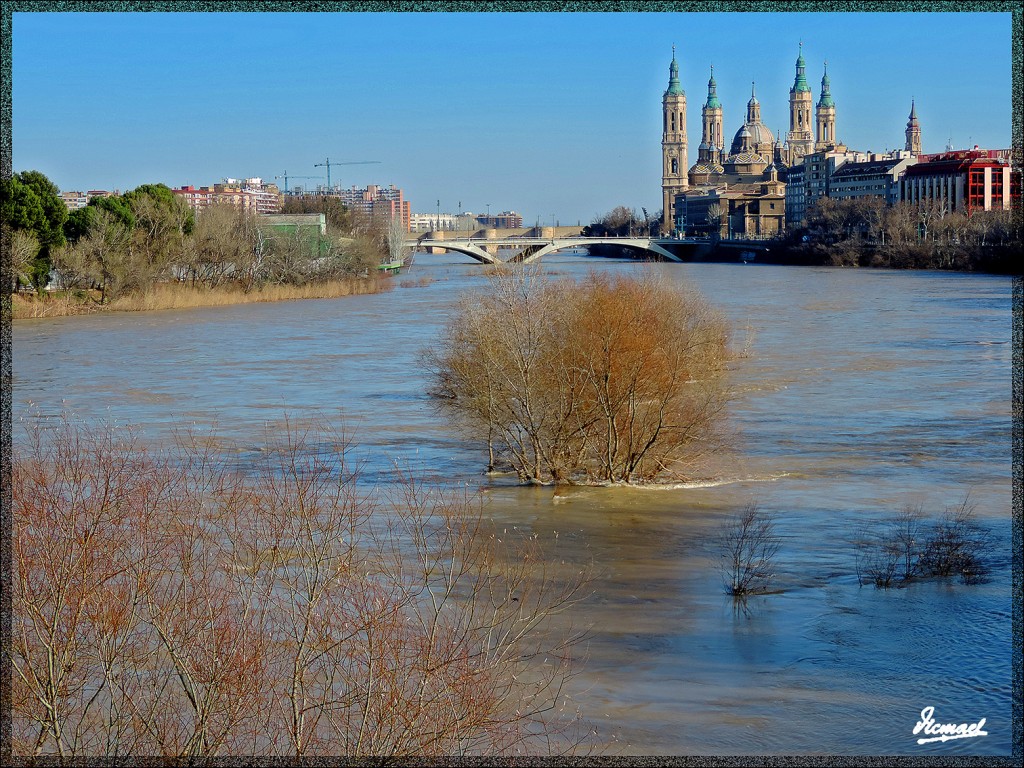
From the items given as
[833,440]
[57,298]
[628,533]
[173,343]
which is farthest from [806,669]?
[57,298]

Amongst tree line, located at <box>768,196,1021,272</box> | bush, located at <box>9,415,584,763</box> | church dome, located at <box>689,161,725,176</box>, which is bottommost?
bush, located at <box>9,415,584,763</box>

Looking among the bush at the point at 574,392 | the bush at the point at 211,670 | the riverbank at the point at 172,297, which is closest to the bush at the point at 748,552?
the bush at the point at 574,392

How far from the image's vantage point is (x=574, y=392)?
961 centimetres

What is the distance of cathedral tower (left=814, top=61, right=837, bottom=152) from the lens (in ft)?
354

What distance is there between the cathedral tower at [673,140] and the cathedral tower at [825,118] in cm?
1092

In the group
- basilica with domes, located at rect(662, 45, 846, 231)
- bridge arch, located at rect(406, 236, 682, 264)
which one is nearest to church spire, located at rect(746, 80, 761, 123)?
basilica with domes, located at rect(662, 45, 846, 231)

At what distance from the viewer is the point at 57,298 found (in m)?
26.5

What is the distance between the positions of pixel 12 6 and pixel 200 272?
28.7 m

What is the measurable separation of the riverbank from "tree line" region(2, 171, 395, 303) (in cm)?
24

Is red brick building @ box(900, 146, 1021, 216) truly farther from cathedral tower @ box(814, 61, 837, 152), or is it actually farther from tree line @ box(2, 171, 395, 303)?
cathedral tower @ box(814, 61, 837, 152)

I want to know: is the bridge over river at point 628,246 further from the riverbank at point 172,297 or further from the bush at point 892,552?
the bush at point 892,552

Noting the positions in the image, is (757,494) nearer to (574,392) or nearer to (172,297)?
(574,392)

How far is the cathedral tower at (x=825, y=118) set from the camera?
10781 centimetres

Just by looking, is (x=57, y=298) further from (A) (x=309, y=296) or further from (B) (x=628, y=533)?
→ (B) (x=628, y=533)
